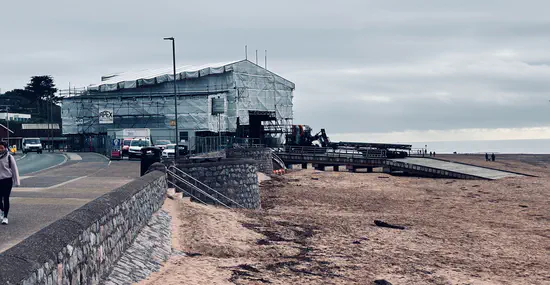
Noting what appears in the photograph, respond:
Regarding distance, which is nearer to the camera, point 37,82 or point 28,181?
point 28,181

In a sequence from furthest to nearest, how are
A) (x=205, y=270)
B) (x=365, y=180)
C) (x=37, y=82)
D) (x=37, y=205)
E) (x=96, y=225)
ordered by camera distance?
(x=37, y=82) → (x=365, y=180) → (x=37, y=205) → (x=205, y=270) → (x=96, y=225)


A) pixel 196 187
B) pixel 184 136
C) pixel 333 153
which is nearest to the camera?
pixel 196 187

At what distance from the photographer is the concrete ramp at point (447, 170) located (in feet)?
172

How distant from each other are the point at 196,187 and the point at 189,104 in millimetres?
53111

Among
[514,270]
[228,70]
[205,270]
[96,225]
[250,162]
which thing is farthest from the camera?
[228,70]

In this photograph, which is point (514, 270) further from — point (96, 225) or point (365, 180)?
point (365, 180)

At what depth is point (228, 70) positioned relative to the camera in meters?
76.4

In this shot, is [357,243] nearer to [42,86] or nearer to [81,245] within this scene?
[81,245]

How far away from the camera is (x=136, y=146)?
53969 millimetres

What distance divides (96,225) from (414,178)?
46.4 metres

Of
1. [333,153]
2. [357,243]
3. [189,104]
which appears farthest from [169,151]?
[357,243]

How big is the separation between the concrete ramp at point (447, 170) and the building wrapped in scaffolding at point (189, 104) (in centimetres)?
2277

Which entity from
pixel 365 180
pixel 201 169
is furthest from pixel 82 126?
pixel 201 169

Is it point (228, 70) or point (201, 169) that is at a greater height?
point (228, 70)
